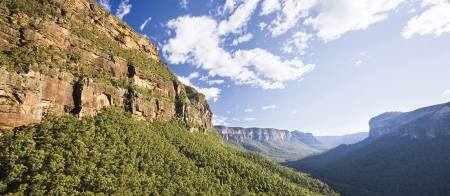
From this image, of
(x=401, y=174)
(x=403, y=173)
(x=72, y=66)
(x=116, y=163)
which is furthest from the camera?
(x=403, y=173)

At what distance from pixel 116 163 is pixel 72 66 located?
33.1 metres

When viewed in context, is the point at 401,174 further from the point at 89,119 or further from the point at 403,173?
the point at 89,119

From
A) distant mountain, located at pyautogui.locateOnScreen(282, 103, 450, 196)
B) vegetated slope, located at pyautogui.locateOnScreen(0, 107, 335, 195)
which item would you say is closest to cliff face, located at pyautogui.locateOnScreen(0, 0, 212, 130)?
vegetated slope, located at pyautogui.locateOnScreen(0, 107, 335, 195)

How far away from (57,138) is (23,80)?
1452cm

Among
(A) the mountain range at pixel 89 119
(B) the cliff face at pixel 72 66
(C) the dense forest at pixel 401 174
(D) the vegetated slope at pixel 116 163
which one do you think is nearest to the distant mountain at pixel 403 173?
(C) the dense forest at pixel 401 174

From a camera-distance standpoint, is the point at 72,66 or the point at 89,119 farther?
the point at 72,66

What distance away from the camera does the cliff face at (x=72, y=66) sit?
1982 inches

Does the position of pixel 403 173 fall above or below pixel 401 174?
above

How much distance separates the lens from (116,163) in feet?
180

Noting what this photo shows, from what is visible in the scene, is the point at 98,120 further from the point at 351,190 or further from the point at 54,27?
the point at 351,190

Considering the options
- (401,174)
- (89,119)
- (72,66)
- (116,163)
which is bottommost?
(401,174)

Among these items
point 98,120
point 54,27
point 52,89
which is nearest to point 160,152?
point 98,120

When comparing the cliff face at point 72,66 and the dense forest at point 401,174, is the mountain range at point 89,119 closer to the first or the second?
the cliff face at point 72,66

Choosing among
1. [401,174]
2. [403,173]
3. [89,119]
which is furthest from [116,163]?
[403,173]
